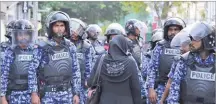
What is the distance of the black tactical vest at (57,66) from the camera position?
6.93m

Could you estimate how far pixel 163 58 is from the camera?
25.6 feet

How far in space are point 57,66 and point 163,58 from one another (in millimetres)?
1707

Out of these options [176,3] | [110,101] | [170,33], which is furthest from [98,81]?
[176,3]

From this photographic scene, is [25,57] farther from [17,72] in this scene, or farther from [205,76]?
[205,76]

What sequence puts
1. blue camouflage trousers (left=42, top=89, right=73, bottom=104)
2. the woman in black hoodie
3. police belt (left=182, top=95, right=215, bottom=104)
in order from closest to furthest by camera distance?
police belt (left=182, top=95, right=215, bottom=104)
the woman in black hoodie
blue camouflage trousers (left=42, top=89, right=73, bottom=104)

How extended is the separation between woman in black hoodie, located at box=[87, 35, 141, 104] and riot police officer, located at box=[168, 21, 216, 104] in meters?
0.69

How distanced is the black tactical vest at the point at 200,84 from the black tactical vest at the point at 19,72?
8.63 ft

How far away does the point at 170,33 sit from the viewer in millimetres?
7859

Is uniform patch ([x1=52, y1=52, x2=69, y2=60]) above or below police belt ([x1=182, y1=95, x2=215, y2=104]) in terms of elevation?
above

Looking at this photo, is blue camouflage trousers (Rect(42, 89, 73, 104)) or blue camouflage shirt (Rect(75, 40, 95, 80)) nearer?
blue camouflage trousers (Rect(42, 89, 73, 104))

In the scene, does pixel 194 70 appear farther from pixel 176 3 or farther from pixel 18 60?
pixel 176 3

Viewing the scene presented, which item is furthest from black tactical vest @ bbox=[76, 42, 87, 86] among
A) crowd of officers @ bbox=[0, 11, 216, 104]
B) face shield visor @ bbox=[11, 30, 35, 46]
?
face shield visor @ bbox=[11, 30, 35, 46]

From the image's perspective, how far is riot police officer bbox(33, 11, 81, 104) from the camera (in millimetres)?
6934

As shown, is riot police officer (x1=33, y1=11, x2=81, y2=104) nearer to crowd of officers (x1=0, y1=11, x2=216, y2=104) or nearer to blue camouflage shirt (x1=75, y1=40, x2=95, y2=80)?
crowd of officers (x1=0, y1=11, x2=216, y2=104)
